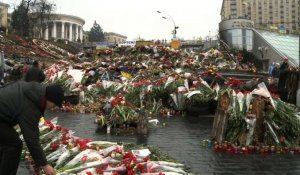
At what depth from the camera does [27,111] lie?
17.0 ft

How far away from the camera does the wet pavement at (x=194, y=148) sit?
857cm

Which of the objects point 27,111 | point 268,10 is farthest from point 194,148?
point 268,10

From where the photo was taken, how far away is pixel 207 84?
54.1ft

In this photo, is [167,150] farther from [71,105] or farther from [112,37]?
[112,37]

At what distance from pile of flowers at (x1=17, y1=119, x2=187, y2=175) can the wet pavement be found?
0.69 metres

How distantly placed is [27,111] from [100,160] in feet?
7.31

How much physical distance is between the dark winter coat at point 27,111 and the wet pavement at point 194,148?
3096 millimetres

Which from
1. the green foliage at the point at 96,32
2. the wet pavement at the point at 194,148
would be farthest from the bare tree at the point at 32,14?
the wet pavement at the point at 194,148

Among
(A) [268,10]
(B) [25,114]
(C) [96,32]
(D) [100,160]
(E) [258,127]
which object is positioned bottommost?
(D) [100,160]

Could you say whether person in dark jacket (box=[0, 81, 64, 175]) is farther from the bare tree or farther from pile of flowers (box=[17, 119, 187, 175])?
the bare tree

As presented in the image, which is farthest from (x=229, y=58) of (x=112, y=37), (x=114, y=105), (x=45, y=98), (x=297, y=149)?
(x=112, y=37)

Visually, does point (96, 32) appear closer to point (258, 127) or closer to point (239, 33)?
point (239, 33)

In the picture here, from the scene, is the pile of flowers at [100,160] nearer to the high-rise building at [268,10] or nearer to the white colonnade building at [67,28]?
the high-rise building at [268,10]

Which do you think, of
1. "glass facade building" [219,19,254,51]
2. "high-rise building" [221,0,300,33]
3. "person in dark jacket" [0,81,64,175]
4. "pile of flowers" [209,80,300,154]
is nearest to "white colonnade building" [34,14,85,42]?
"high-rise building" [221,0,300,33]
